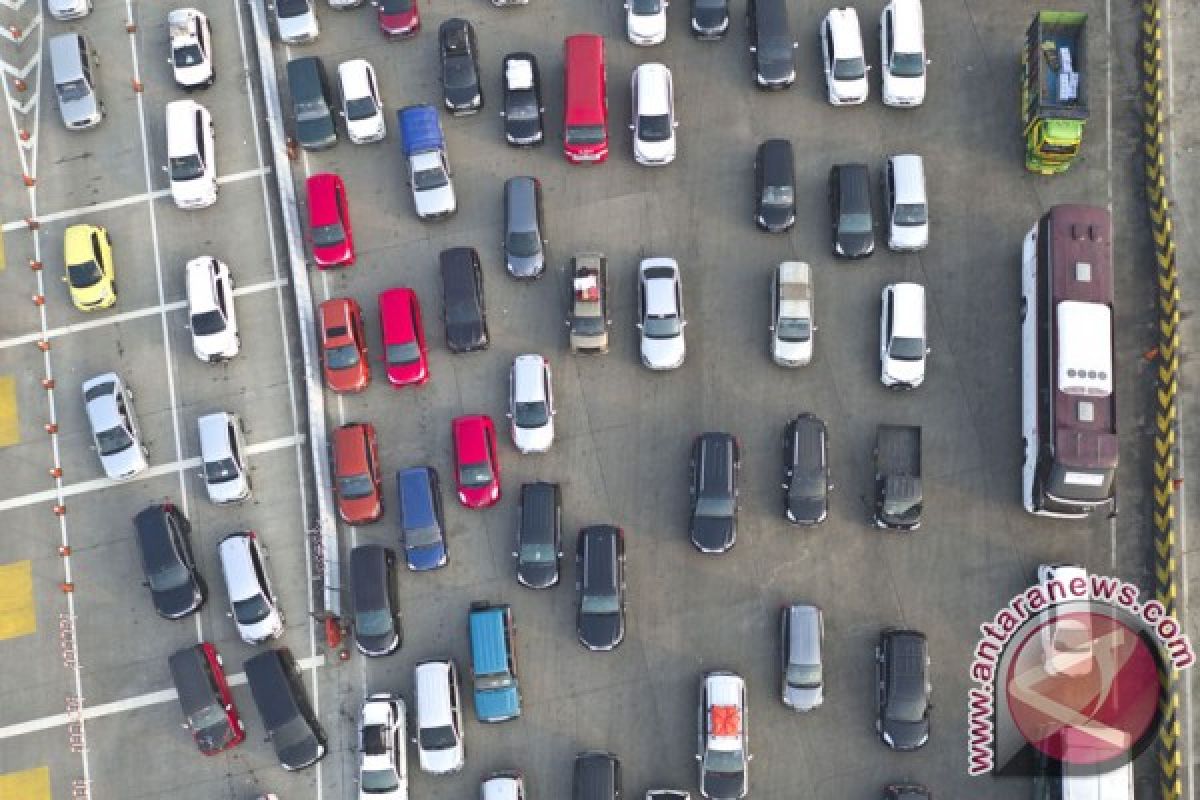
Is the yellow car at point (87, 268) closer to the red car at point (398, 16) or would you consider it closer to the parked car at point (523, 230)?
the red car at point (398, 16)

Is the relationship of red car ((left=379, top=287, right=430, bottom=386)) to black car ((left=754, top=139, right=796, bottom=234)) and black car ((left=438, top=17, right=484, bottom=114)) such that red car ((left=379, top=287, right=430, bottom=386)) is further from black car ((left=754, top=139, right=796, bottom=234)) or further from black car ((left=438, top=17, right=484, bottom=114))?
black car ((left=754, top=139, right=796, bottom=234))

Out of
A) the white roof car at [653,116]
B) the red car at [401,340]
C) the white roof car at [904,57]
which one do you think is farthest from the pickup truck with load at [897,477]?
the red car at [401,340]

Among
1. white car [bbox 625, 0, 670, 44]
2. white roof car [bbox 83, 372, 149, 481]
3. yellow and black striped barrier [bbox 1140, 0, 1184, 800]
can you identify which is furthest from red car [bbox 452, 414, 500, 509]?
yellow and black striped barrier [bbox 1140, 0, 1184, 800]

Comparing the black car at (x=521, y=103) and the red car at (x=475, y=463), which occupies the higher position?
the black car at (x=521, y=103)

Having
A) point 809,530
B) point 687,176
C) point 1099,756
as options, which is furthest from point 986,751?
point 687,176

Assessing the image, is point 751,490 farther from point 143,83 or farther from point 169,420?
point 143,83
